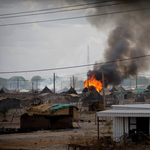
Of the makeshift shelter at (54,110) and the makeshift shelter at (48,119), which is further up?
the makeshift shelter at (54,110)

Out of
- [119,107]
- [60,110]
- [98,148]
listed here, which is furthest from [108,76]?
[98,148]

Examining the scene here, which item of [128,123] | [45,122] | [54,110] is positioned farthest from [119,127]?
[45,122]

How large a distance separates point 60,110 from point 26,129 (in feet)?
10.0

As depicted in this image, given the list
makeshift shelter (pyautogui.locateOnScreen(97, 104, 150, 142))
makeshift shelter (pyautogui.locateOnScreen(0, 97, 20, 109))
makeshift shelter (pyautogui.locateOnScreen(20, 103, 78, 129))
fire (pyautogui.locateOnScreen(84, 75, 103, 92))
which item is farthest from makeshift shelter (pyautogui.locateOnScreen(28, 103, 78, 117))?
fire (pyautogui.locateOnScreen(84, 75, 103, 92))

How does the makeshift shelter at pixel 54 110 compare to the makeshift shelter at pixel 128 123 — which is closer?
the makeshift shelter at pixel 128 123

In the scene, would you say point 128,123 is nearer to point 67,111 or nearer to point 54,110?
point 54,110

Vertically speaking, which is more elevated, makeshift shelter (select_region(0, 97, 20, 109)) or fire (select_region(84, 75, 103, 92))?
fire (select_region(84, 75, 103, 92))

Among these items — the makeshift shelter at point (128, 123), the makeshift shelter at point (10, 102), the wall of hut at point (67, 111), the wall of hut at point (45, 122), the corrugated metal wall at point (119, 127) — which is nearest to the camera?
the makeshift shelter at point (128, 123)

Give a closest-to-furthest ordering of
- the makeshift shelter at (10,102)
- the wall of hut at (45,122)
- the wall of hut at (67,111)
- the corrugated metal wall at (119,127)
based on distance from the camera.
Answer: the corrugated metal wall at (119,127), the wall of hut at (45,122), the wall of hut at (67,111), the makeshift shelter at (10,102)

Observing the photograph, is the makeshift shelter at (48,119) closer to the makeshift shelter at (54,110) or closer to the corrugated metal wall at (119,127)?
the makeshift shelter at (54,110)

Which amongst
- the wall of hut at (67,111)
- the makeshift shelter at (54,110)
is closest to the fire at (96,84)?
the wall of hut at (67,111)

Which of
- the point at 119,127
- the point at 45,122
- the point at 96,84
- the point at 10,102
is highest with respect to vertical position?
the point at 96,84

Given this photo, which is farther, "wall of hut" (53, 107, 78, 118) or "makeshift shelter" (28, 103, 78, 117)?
"wall of hut" (53, 107, 78, 118)

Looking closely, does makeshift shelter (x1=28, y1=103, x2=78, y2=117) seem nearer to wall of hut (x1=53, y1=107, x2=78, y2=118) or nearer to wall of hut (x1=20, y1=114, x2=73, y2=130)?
wall of hut (x1=53, y1=107, x2=78, y2=118)
